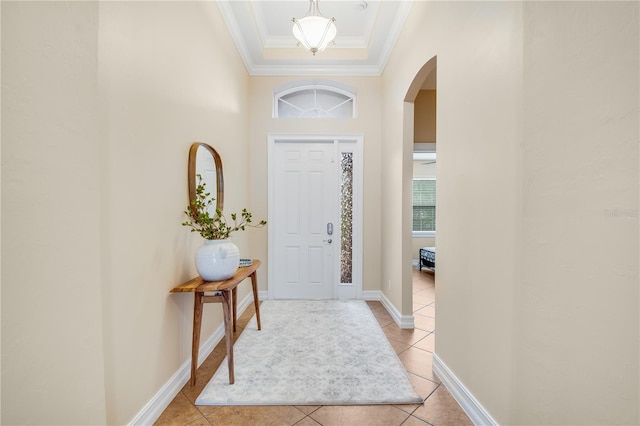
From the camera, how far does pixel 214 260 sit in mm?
A: 1978

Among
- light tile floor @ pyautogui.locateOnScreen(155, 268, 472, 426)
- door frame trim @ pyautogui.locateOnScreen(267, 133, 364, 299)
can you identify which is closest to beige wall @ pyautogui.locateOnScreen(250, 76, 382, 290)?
door frame trim @ pyautogui.locateOnScreen(267, 133, 364, 299)

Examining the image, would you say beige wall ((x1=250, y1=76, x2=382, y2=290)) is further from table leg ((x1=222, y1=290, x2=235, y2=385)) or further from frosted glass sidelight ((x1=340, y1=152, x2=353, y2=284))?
table leg ((x1=222, y1=290, x2=235, y2=385))

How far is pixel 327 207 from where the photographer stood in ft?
12.9

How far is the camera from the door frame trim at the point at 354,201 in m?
3.91

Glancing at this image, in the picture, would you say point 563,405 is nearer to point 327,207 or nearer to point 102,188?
point 102,188

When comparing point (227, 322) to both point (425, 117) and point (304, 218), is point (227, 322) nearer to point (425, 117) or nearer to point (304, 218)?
point (304, 218)

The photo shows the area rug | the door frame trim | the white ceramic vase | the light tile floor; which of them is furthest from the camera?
the door frame trim

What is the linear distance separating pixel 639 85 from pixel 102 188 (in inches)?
79.8

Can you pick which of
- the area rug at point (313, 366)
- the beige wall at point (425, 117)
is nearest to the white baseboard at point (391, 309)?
the area rug at point (313, 366)

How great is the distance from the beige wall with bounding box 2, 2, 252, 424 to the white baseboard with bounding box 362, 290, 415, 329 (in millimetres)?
2128

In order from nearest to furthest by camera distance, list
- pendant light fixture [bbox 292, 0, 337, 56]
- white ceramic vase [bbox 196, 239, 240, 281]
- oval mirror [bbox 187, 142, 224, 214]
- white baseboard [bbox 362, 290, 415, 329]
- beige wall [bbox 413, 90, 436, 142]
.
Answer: white ceramic vase [bbox 196, 239, 240, 281] < oval mirror [bbox 187, 142, 224, 214] < pendant light fixture [bbox 292, 0, 337, 56] < white baseboard [bbox 362, 290, 415, 329] < beige wall [bbox 413, 90, 436, 142]

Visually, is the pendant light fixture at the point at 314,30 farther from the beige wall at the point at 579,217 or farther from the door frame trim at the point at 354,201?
the beige wall at the point at 579,217

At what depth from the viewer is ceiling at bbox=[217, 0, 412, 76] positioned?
9.57 feet

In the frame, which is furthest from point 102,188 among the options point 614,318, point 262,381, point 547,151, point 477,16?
point 477,16
